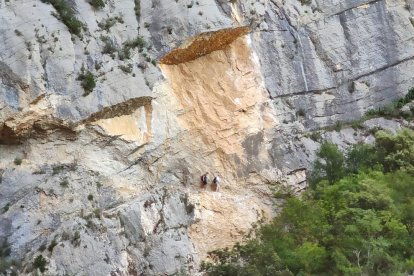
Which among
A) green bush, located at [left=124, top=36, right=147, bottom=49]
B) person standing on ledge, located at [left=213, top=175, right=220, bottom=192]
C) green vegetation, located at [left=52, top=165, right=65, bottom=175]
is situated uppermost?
green bush, located at [left=124, top=36, right=147, bottom=49]

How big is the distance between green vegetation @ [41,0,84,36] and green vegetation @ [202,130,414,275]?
10.6m

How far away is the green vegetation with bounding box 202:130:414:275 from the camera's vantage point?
69.5ft

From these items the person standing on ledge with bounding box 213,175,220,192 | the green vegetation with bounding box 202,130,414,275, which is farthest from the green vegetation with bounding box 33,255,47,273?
the person standing on ledge with bounding box 213,175,220,192

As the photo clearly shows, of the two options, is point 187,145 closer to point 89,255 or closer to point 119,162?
point 119,162

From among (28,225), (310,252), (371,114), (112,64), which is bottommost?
(310,252)

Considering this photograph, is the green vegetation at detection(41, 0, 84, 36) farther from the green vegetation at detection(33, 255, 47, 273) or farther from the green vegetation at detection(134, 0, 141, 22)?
the green vegetation at detection(33, 255, 47, 273)

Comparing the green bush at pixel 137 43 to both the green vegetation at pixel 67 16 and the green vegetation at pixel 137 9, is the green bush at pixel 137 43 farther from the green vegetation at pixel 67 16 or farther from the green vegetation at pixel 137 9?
the green vegetation at pixel 67 16

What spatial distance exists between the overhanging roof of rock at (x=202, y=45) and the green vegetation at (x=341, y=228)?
22.5 feet

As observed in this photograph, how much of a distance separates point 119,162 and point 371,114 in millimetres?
14332

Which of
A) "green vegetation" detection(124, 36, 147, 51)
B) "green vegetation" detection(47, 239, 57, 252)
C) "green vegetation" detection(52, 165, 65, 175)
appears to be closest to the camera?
"green vegetation" detection(47, 239, 57, 252)

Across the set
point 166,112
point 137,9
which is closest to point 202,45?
point 137,9

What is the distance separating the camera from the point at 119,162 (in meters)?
23.7

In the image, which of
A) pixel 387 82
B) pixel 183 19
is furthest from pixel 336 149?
pixel 183 19

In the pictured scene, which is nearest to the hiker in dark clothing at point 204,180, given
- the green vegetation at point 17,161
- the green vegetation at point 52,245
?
the green vegetation at point 52,245
